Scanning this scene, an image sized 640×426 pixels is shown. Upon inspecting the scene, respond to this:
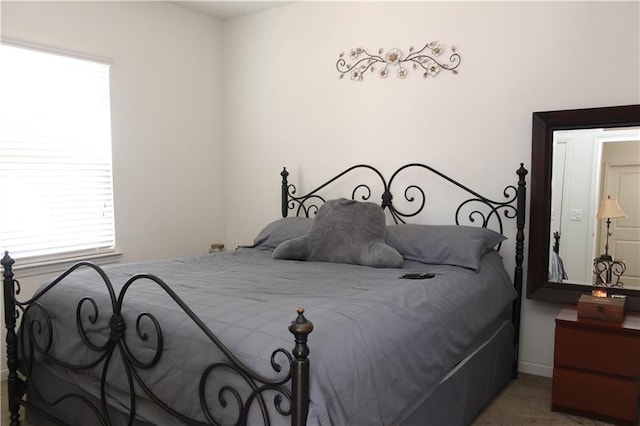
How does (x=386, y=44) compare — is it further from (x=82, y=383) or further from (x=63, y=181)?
(x=82, y=383)

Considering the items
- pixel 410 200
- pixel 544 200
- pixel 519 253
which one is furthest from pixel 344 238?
pixel 544 200

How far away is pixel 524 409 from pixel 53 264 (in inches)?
115

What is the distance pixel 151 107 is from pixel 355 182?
5.43ft

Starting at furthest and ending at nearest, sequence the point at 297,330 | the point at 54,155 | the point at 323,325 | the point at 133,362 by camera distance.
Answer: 1. the point at 54,155
2. the point at 133,362
3. the point at 323,325
4. the point at 297,330

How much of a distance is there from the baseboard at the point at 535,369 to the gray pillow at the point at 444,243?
80 centimetres

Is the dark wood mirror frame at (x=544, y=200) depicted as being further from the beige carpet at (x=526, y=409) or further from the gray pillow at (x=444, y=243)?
the beige carpet at (x=526, y=409)

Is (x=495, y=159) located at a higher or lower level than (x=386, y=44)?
lower

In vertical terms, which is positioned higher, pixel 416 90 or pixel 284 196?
pixel 416 90

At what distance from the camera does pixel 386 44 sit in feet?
11.3

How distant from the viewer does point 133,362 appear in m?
1.79

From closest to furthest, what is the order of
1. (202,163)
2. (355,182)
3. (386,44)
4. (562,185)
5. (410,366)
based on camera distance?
(410,366)
(562,185)
(386,44)
(355,182)
(202,163)

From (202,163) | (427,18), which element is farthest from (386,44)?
(202,163)

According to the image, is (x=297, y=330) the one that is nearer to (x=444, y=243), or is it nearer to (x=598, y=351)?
(x=444, y=243)

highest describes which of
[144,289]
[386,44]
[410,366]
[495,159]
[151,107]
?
[386,44]
